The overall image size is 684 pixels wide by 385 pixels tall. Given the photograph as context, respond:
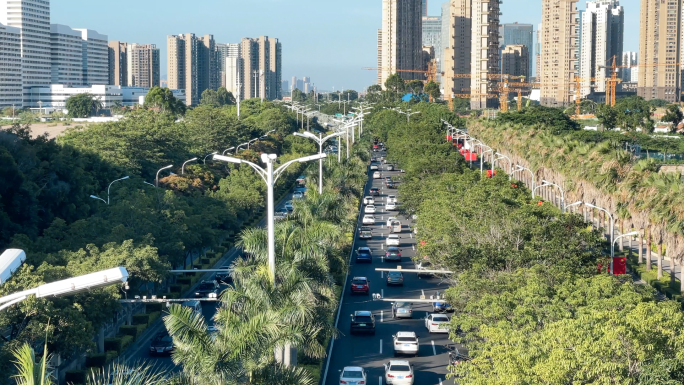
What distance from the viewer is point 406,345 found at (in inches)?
1297

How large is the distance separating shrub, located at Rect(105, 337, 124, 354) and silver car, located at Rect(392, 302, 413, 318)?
11.6 meters

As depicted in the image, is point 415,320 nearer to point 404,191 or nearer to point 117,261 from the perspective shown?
point 117,261

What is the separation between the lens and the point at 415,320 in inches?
1555

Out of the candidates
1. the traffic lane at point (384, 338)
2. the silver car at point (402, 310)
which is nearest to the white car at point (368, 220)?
the traffic lane at point (384, 338)

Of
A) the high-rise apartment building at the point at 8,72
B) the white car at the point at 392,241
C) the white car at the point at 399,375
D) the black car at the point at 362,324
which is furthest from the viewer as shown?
the high-rise apartment building at the point at 8,72

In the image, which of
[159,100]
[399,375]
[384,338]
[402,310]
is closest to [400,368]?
[399,375]

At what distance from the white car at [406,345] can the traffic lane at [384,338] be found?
301mm

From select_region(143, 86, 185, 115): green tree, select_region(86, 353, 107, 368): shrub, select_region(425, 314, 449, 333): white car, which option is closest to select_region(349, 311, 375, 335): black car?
select_region(425, 314, 449, 333): white car

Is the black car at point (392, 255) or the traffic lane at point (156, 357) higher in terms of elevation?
the black car at point (392, 255)

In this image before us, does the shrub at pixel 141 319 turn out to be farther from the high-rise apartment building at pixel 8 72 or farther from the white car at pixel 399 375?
the high-rise apartment building at pixel 8 72

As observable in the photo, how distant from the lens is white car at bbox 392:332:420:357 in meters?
32.9

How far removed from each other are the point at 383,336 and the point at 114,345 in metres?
10.4

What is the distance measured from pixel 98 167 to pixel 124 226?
1929cm

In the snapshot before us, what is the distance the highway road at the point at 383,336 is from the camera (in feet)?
102
